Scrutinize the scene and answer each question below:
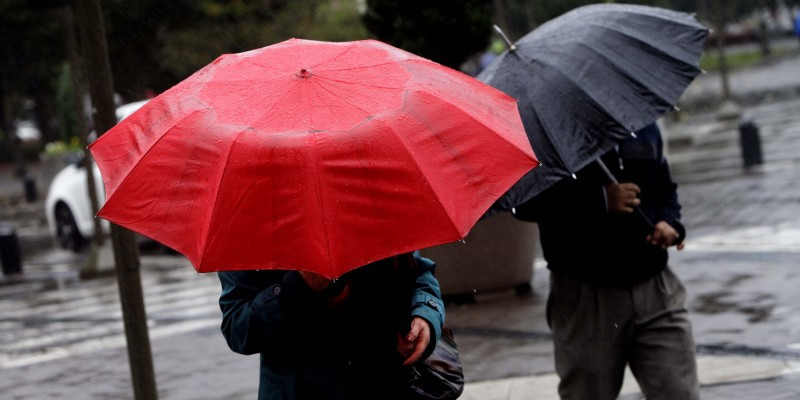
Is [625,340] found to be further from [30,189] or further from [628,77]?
[30,189]

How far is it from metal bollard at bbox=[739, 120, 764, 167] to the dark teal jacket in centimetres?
1360

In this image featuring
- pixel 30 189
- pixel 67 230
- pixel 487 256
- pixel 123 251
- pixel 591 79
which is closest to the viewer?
pixel 591 79

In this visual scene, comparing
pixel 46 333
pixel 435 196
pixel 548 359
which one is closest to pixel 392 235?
pixel 435 196

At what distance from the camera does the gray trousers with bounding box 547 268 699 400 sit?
4.49 m

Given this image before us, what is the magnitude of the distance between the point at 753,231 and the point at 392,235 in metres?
9.26

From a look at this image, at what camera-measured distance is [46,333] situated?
34.9 ft

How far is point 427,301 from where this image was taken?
3.33m

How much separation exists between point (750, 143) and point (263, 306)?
14129mm

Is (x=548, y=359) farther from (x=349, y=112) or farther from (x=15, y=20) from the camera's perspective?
(x=15, y=20)

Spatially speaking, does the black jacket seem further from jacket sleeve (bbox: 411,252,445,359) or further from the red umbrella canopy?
the red umbrella canopy

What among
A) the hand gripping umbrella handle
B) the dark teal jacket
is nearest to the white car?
the hand gripping umbrella handle

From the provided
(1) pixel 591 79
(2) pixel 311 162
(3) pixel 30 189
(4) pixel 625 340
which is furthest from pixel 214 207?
(3) pixel 30 189

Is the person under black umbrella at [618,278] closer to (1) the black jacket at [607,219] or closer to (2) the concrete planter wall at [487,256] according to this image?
(1) the black jacket at [607,219]

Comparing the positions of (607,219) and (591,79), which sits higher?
(591,79)
